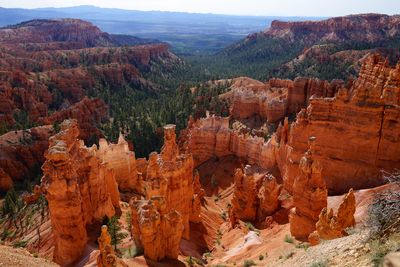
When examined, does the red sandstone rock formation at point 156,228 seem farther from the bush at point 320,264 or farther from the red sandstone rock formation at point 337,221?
the bush at point 320,264

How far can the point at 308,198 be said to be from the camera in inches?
981

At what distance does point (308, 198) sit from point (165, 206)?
9.27 meters

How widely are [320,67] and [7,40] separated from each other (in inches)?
4673

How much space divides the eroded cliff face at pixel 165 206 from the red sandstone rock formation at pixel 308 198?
23.6 ft

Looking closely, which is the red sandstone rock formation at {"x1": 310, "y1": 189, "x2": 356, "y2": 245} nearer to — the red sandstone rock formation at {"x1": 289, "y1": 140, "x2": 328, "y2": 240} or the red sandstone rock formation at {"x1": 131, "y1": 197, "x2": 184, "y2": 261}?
the red sandstone rock formation at {"x1": 289, "y1": 140, "x2": 328, "y2": 240}

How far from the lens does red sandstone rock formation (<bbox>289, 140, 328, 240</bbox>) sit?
24422 millimetres

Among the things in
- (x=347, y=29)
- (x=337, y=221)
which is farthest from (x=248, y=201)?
(x=347, y=29)

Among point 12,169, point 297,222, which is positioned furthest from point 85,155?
point 12,169

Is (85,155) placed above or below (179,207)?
above

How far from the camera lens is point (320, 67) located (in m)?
107

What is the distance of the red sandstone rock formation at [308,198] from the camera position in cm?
2442

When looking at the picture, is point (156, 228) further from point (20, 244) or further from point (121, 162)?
Result: point (121, 162)

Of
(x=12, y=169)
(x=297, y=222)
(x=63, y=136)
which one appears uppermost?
(x=63, y=136)

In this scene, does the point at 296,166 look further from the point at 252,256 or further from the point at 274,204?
the point at 252,256
